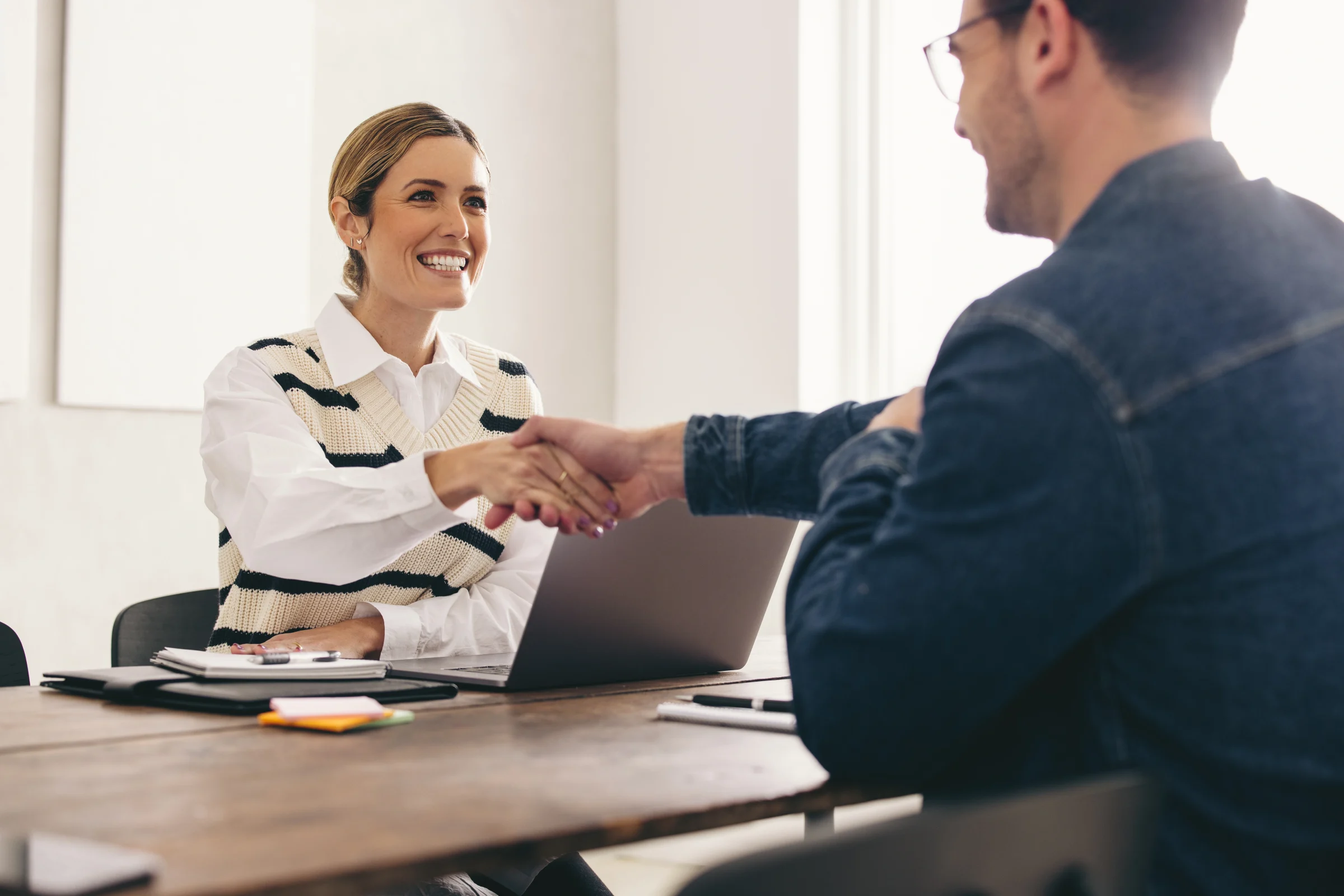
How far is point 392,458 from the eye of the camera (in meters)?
2.12

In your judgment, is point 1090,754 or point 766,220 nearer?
point 1090,754

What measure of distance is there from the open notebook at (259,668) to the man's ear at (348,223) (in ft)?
3.75

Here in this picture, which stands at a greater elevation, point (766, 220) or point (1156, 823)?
point (766, 220)

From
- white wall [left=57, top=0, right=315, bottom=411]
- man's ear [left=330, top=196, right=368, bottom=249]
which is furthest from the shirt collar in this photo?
white wall [left=57, top=0, right=315, bottom=411]

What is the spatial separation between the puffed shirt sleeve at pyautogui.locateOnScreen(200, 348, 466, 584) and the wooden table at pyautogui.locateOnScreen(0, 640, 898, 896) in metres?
0.52

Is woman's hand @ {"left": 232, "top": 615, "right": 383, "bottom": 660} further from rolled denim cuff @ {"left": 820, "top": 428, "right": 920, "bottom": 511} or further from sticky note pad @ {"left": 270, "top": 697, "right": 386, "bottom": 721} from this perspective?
rolled denim cuff @ {"left": 820, "top": 428, "right": 920, "bottom": 511}

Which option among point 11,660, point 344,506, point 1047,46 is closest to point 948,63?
point 1047,46

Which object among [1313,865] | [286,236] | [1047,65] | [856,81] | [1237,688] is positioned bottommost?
[1313,865]

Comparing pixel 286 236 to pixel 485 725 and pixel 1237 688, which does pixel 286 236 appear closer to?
pixel 485 725

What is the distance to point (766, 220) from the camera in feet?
11.9

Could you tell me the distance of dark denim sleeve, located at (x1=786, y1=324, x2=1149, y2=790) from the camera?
2.57 feet

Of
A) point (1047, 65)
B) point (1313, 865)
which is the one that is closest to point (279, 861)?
point (1313, 865)

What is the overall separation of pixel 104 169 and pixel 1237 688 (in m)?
2.84

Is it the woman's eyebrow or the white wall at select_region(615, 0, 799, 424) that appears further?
the white wall at select_region(615, 0, 799, 424)
